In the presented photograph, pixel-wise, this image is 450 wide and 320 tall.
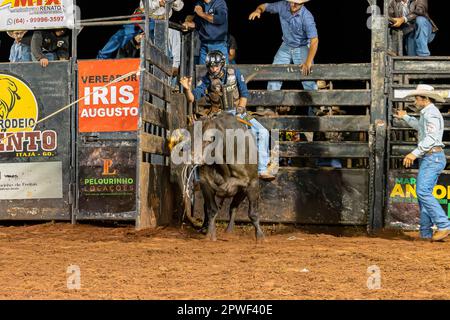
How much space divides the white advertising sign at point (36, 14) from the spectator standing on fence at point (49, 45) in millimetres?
228

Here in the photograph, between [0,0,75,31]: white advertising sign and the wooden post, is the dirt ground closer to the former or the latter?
the wooden post

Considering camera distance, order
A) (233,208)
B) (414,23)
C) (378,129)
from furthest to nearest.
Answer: (414,23)
(378,129)
(233,208)

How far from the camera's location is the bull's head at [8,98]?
10.5 meters

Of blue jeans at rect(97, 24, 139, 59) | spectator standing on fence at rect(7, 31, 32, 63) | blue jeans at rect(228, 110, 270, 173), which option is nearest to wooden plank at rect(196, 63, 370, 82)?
blue jeans at rect(228, 110, 270, 173)

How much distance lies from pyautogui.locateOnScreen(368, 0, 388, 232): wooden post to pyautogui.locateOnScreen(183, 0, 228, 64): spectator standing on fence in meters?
2.14

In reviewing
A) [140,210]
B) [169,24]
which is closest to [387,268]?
[140,210]

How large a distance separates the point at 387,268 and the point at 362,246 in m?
1.69

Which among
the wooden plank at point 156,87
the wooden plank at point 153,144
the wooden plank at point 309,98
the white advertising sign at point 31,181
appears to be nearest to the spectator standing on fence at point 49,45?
the white advertising sign at point 31,181

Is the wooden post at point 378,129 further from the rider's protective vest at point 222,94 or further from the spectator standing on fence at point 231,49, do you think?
the spectator standing on fence at point 231,49

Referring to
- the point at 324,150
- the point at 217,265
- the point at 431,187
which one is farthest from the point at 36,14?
the point at 431,187

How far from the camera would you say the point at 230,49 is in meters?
11.4

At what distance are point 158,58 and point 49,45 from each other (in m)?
1.73

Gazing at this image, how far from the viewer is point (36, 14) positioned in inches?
402

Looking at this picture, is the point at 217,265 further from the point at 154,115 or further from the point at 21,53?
the point at 21,53
